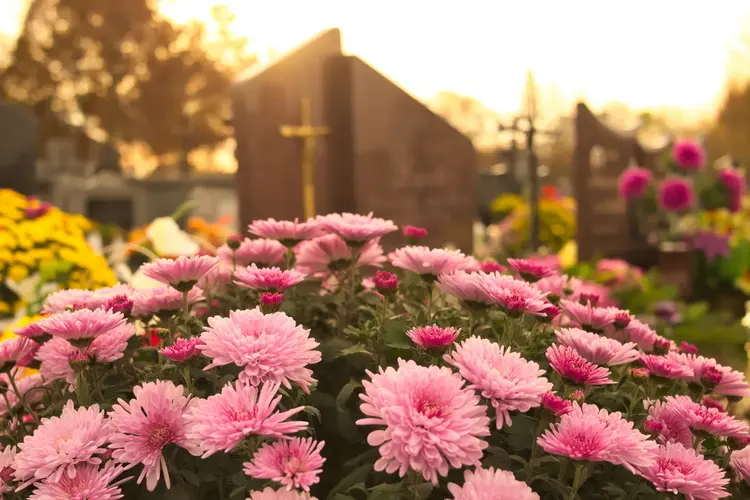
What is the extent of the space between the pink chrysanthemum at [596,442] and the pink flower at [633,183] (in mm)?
4566

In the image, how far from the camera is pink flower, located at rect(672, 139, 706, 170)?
510 cm

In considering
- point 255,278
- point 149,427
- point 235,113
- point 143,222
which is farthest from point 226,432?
point 143,222

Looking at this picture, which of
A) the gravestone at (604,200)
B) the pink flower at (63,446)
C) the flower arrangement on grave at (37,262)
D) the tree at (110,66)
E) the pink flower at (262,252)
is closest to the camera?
the pink flower at (63,446)

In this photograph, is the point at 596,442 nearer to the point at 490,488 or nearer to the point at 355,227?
the point at 490,488

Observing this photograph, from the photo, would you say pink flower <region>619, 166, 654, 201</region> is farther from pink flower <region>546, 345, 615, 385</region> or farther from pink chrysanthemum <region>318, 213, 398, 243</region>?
pink flower <region>546, 345, 615, 385</region>

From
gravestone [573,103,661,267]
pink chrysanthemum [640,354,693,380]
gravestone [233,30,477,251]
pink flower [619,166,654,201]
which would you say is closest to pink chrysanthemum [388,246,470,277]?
pink chrysanthemum [640,354,693,380]

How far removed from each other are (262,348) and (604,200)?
4.92m

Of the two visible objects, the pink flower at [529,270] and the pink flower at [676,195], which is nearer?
the pink flower at [529,270]

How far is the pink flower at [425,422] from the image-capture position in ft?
2.30

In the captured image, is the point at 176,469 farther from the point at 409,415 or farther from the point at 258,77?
the point at 258,77

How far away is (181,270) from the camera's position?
39.7 inches

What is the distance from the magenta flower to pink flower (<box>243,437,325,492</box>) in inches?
13.9

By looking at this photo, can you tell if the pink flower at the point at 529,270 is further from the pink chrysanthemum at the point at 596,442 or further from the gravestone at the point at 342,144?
the gravestone at the point at 342,144

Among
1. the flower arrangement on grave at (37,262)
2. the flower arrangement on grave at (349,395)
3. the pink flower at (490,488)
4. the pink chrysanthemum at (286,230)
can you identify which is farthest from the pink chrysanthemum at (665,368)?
the flower arrangement on grave at (37,262)
